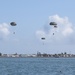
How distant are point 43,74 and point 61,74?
4.11 m

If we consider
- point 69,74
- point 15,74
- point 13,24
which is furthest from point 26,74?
point 13,24

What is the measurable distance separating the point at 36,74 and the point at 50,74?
3.19 m

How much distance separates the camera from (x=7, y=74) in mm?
101812

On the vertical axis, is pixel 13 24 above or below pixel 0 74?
above

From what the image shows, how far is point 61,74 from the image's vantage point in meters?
102

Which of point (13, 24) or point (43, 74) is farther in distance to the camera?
point (13, 24)

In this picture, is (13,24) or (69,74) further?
(13,24)

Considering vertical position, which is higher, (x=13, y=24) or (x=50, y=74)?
(x=13, y=24)

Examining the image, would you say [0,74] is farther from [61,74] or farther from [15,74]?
[61,74]

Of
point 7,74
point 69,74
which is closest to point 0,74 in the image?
point 7,74

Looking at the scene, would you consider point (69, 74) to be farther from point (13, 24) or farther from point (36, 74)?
point (13, 24)

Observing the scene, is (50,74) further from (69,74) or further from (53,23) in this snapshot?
(53,23)

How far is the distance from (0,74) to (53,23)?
22.6m

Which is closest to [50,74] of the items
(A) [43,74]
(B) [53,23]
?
(A) [43,74]
